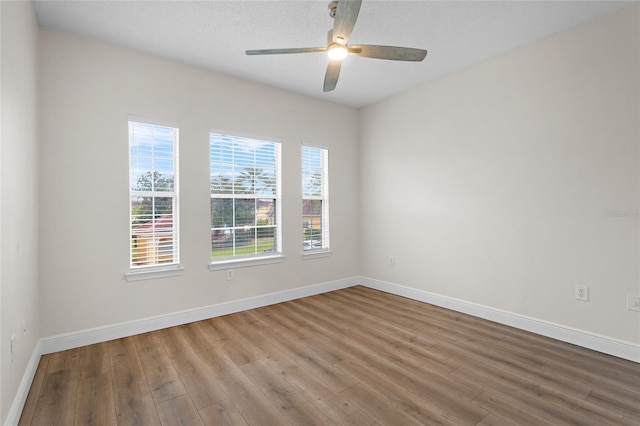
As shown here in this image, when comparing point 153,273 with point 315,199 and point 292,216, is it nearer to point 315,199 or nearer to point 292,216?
point 292,216

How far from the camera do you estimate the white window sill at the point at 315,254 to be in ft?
15.0

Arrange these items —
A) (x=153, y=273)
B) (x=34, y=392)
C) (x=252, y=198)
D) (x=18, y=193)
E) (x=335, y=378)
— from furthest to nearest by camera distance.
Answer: (x=252, y=198)
(x=153, y=273)
(x=335, y=378)
(x=34, y=392)
(x=18, y=193)

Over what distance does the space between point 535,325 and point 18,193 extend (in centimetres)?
450

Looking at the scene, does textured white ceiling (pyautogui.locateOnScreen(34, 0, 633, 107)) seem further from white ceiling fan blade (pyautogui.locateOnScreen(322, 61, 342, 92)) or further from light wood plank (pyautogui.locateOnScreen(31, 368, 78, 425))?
light wood plank (pyautogui.locateOnScreen(31, 368, 78, 425))

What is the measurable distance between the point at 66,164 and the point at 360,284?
4.13 meters

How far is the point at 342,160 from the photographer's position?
502cm

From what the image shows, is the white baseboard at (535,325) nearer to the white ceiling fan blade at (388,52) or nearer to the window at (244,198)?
the window at (244,198)

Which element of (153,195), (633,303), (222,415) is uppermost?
(153,195)

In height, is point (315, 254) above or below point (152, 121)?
below

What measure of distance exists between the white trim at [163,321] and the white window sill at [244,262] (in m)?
0.43

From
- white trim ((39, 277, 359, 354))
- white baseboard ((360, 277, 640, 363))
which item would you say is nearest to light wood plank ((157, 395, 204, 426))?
white trim ((39, 277, 359, 354))

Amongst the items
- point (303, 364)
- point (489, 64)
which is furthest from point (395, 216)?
point (303, 364)

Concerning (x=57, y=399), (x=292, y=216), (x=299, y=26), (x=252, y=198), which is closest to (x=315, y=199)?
(x=292, y=216)

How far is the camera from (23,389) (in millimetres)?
2064
